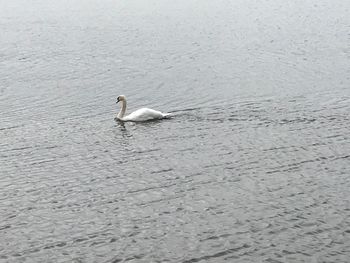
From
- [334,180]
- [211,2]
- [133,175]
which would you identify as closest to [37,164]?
[133,175]

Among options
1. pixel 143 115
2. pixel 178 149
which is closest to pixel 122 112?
pixel 143 115

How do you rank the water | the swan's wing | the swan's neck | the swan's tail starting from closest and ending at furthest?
the water, the swan's wing, the swan's tail, the swan's neck

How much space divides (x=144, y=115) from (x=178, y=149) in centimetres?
399

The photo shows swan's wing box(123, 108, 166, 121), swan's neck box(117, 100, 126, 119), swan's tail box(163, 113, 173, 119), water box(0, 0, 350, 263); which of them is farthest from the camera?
swan's neck box(117, 100, 126, 119)

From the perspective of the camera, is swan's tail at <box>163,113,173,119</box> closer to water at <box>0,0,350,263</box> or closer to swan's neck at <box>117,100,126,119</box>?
water at <box>0,0,350,263</box>

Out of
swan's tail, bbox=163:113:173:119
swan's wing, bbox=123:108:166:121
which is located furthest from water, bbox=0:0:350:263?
swan's tail, bbox=163:113:173:119

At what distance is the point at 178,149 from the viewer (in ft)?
70.8

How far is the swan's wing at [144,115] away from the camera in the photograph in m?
24.9

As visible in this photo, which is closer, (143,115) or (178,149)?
(178,149)

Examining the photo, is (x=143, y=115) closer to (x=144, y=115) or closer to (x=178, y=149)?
(x=144, y=115)

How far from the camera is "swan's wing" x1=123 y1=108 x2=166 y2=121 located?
24859 millimetres

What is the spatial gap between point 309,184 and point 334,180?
0.86 meters

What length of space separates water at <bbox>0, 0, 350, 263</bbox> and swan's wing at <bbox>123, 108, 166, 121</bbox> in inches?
13.5

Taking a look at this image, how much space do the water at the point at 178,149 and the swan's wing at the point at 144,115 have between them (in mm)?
343
